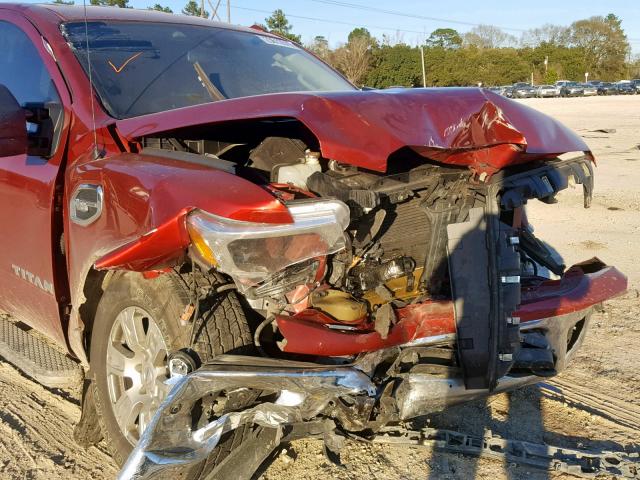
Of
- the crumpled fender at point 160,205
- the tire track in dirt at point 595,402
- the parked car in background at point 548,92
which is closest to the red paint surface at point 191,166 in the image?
the crumpled fender at point 160,205

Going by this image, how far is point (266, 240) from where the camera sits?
214 cm

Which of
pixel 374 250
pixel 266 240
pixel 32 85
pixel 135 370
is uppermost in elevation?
pixel 32 85

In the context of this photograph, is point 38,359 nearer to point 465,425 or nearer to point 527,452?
point 465,425

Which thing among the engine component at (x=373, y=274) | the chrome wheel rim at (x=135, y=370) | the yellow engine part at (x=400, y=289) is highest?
the engine component at (x=373, y=274)

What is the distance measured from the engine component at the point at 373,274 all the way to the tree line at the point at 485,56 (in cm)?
4492

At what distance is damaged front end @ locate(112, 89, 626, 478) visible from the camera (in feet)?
6.95

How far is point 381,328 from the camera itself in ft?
7.84

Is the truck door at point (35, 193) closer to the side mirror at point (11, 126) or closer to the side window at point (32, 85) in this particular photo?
the side window at point (32, 85)

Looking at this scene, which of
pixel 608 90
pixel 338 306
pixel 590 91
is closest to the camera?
pixel 338 306

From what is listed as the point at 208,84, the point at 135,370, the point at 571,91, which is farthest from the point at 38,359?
the point at 571,91

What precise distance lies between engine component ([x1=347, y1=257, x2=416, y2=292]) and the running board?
1.78 meters

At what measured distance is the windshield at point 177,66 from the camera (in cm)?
319

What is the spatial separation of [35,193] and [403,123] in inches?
72.4

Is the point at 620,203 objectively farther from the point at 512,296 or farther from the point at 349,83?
the point at 512,296
